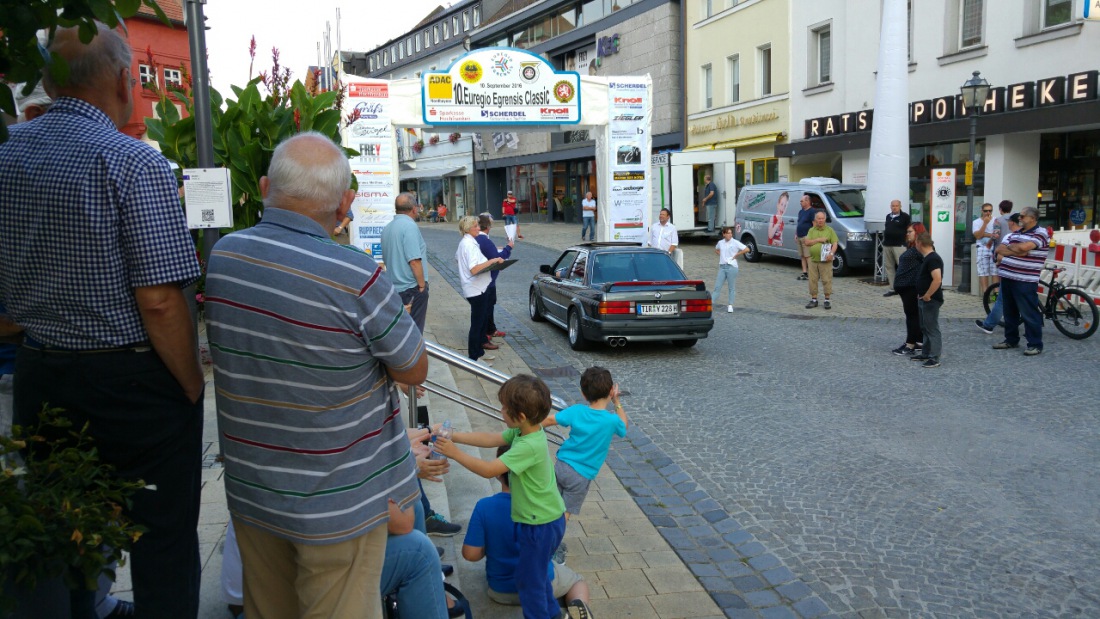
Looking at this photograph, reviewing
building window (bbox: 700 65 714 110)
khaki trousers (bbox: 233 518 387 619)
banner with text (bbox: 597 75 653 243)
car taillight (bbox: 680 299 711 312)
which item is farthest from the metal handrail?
building window (bbox: 700 65 714 110)

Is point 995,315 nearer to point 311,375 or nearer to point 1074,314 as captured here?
point 1074,314

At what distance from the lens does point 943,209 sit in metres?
16.4

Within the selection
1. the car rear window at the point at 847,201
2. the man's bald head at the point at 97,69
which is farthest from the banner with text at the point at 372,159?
the man's bald head at the point at 97,69

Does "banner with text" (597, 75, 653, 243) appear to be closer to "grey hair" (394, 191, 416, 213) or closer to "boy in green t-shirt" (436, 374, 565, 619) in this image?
"grey hair" (394, 191, 416, 213)

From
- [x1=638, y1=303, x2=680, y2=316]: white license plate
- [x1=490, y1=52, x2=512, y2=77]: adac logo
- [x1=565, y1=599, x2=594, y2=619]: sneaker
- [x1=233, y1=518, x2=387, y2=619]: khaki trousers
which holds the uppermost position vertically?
[x1=490, y1=52, x2=512, y2=77]: adac logo

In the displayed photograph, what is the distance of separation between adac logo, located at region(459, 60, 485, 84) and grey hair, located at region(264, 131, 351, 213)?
12.3m

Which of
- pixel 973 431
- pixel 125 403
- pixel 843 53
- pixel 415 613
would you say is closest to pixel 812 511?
pixel 973 431

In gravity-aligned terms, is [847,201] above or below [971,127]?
below

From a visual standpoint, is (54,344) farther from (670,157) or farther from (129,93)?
(670,157)

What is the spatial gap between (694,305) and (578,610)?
23.9 ft

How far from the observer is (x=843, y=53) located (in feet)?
78.9

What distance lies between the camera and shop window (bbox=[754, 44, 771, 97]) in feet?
91.6

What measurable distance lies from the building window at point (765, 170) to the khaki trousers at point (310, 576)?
26362 mm

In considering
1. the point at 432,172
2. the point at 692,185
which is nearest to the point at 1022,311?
the point at 692,185
